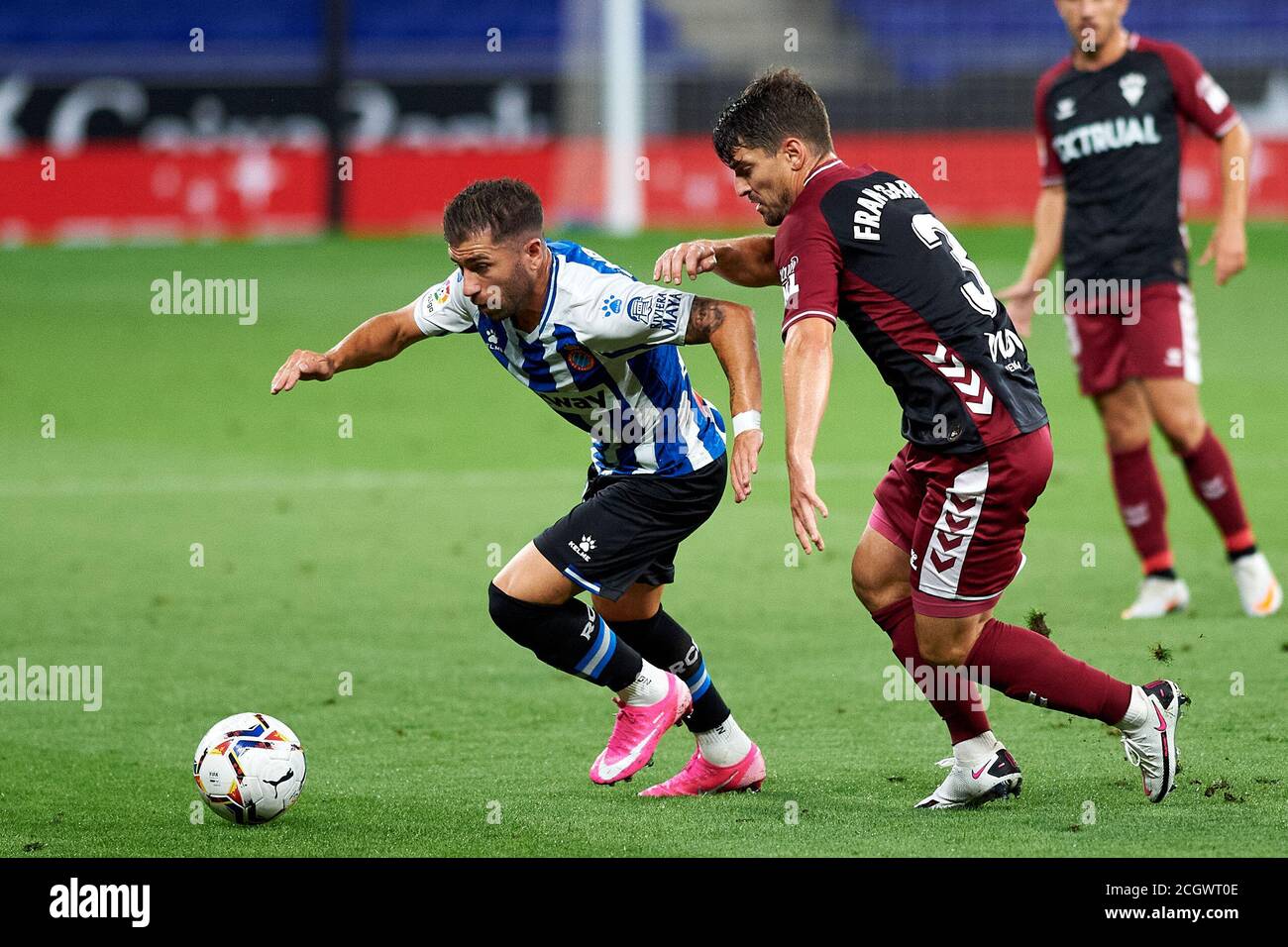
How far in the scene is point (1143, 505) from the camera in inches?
304

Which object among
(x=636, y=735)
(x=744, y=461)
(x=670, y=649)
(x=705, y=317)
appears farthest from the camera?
(x=670, y=649)

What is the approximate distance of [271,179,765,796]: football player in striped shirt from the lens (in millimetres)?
4906

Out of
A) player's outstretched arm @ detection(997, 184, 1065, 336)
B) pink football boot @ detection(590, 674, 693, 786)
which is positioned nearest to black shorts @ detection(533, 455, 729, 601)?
pink football boot @ detection(590, 674, 693, 786)

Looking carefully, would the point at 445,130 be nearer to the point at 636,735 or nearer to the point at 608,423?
the point at 608,423

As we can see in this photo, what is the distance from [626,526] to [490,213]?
92 cm

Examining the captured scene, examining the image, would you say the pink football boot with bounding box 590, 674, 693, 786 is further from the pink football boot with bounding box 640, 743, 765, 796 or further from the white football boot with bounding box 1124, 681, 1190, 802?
the white football boot with bounding box 1124, 681, 1190, 802

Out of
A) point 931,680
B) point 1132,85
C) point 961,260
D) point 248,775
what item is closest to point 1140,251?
point 1132,85

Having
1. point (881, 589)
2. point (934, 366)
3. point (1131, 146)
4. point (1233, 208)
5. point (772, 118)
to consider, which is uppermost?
point (1131, 146)

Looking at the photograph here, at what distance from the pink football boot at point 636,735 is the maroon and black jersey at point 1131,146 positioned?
3.38 m

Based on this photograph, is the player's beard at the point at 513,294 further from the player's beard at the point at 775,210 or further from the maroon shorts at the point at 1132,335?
the maroon shorts at the point at 1132,335

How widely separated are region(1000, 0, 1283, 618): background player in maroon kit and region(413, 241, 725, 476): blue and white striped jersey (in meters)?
2.71

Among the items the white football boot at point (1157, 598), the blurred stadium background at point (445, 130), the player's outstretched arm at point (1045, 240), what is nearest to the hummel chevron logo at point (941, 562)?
the player's outstretched arm at point (1045, 240)

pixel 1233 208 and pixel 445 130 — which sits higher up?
pixel 445 130
